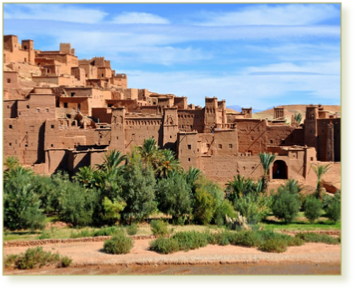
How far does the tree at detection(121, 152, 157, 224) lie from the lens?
26.2 meters

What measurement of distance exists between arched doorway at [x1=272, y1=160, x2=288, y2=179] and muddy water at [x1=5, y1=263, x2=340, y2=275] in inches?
430

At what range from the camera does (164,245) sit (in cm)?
2230

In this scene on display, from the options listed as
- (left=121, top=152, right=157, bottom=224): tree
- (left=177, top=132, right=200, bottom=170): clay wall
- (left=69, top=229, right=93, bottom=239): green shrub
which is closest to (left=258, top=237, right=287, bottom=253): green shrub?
(left=121, top=152, right=157, bottom=224): tree

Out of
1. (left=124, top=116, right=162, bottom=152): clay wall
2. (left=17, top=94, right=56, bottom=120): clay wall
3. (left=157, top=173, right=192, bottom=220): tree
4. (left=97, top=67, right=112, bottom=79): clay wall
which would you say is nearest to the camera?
(left=157, top=173, right=192, bottom=220): tree

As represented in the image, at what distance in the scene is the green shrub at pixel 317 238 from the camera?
917 inches

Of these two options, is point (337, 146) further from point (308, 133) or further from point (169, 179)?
point (169, 179)

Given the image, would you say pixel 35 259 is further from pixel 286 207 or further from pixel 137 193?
pixel 286 207

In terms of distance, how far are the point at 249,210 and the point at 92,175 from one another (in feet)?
24.8

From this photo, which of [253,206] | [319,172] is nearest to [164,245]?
[253,206]

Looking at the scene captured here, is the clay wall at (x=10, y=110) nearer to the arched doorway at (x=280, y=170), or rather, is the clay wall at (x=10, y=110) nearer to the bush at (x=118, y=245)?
the bush at (x=118, y=245)

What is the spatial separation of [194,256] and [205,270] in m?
1.25

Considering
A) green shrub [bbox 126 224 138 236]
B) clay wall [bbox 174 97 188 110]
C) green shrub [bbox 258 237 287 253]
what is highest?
clay wall [bbox 174 97 188 110]

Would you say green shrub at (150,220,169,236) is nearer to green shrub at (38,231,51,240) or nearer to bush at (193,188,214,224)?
bush at (193,188,214,224)

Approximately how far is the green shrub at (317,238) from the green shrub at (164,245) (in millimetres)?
5133
